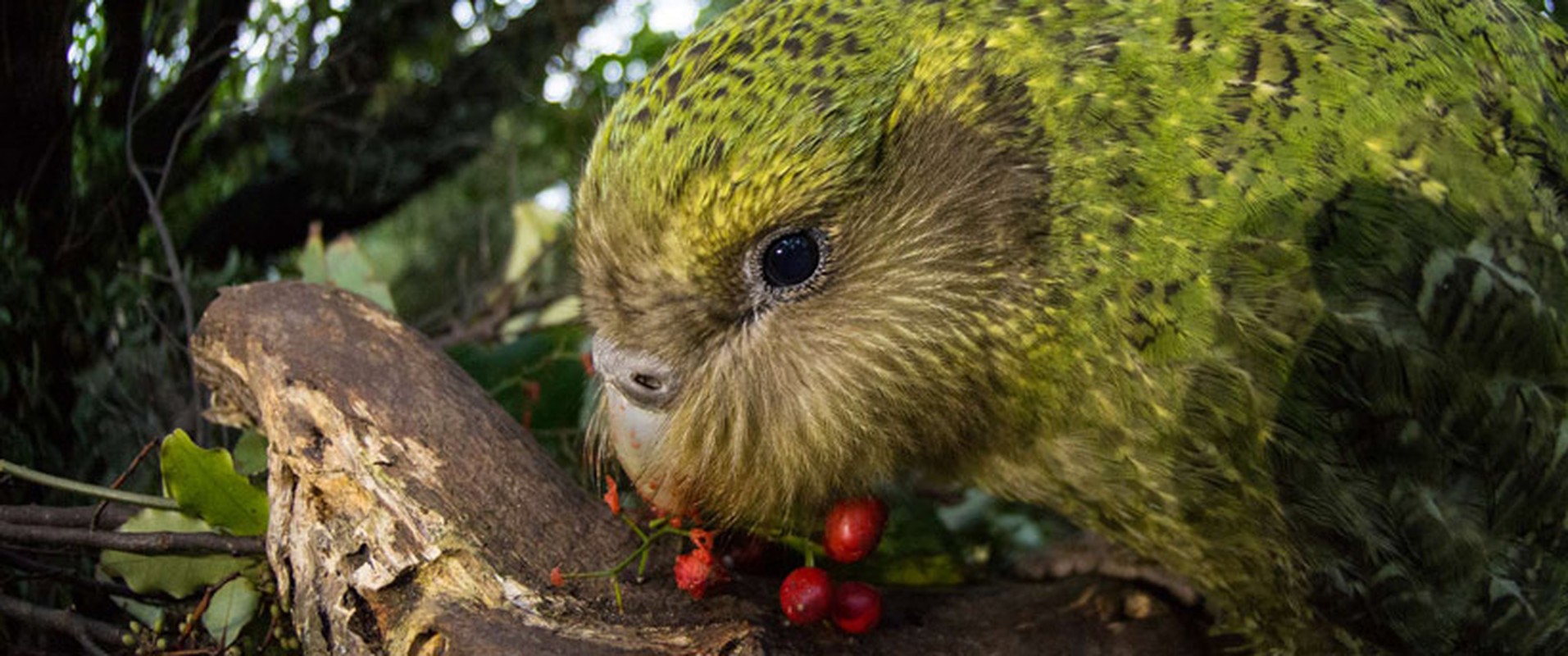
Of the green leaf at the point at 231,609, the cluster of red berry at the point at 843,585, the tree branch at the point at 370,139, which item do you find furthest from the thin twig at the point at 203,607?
the tree branch at the point at 370,139

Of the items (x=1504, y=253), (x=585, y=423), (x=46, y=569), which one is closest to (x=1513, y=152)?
(x=1504, y=253)

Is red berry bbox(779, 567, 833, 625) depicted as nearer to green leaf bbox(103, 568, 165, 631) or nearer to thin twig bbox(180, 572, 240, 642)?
thin twig bbox(180, 572, 240, 642)

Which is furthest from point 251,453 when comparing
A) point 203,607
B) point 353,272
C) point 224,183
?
point 224,183

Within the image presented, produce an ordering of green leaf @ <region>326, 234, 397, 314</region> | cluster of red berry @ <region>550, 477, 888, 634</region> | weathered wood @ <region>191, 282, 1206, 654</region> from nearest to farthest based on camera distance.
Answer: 1. weathered wood @ <region>191, 282, 1206, 654</region>
2. cluster of red berry @ <region>550, 477, 888, 634</region>
3. green leaf @ <region>326, 234, 397, 314</region>

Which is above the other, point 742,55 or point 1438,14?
point 742,55

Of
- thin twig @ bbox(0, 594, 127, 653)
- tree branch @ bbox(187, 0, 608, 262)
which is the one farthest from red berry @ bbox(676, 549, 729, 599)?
tree branch @ bbox(187, 0, 608, 262)

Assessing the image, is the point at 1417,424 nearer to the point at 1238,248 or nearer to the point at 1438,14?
the point at 1238,248

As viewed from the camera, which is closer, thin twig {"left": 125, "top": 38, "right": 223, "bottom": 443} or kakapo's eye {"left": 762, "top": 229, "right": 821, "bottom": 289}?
kakapo's eye {"left": 762, "top": 229, "right": 821, "bottom": 289}

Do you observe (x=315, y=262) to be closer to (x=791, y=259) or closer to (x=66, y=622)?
(x=66, y=622)
